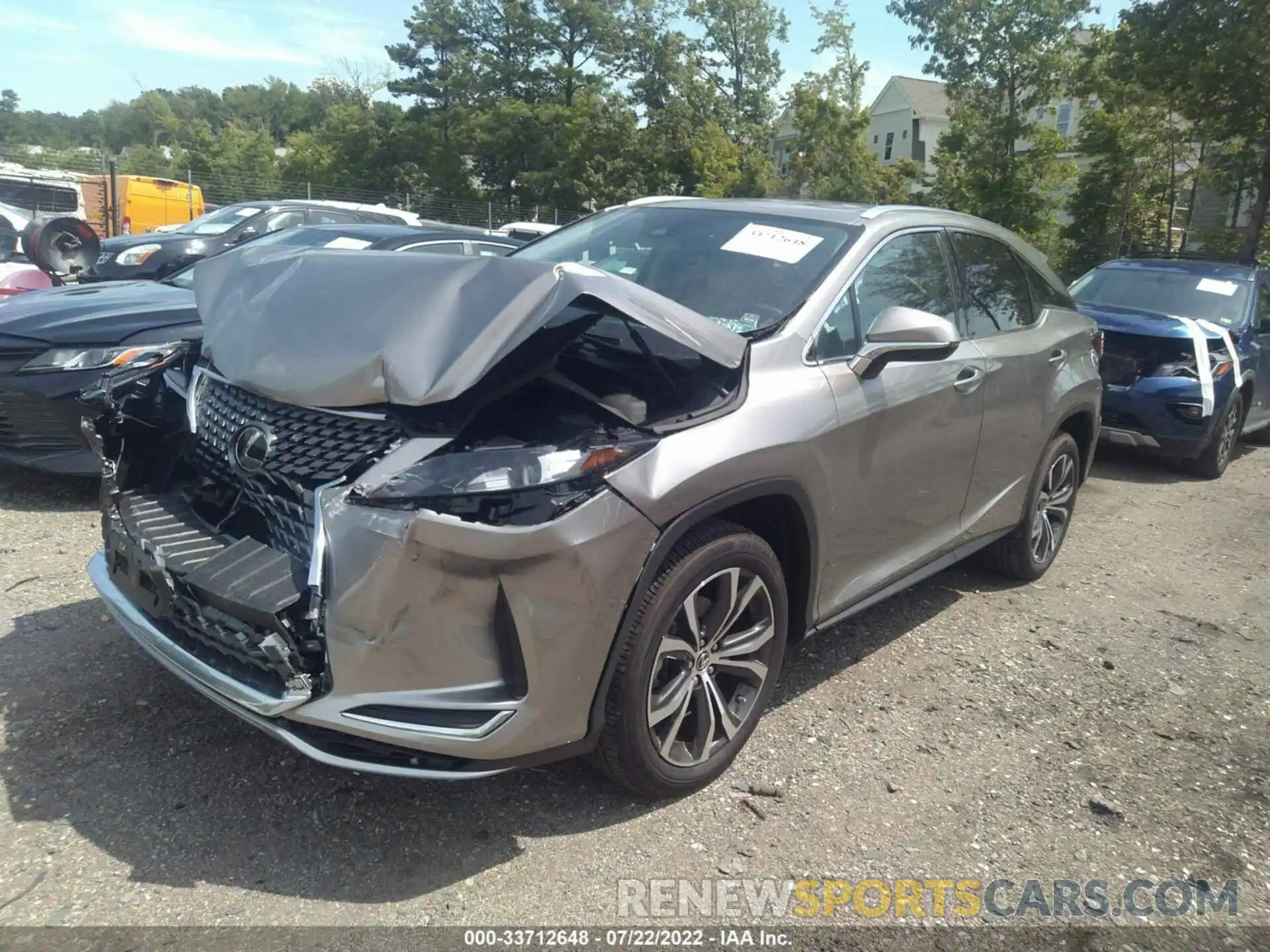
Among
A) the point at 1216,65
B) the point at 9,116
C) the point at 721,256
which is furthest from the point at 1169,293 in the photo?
the point at 9,116

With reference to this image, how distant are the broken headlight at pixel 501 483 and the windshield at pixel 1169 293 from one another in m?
7.35

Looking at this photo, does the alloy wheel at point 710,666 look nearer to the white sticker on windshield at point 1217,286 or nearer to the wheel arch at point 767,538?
the wheel arch at point 767,538

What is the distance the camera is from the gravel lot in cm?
252

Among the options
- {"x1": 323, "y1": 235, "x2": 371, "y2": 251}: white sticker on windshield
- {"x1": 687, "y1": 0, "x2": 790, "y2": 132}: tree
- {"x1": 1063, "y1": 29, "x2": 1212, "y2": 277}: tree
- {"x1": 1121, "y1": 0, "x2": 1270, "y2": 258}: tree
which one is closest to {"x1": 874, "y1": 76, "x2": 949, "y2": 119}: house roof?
{"x1": 687, "y1": 0, "x2": 790, "y2": 132}: tree

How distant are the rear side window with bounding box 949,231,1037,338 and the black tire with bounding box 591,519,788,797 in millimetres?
1816

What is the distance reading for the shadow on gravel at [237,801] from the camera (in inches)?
101

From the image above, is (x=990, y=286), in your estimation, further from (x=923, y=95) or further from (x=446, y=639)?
(x=923, y=95)

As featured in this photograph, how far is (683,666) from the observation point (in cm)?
288

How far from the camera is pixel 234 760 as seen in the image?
2994mm

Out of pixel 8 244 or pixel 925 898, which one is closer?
pixel 925 898

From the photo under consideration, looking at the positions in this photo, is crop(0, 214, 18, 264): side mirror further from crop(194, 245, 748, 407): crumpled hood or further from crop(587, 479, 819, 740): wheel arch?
crop(587, 479, 819, 740): wheel arch

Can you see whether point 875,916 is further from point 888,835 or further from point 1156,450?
point 1156,450

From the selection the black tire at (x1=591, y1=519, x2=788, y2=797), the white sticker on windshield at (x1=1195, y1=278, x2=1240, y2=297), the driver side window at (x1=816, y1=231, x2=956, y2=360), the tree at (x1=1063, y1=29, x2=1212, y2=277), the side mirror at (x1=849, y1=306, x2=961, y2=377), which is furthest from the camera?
the tree at (x1=1063, y1=29, x2=1212, y2=277)

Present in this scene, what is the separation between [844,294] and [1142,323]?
219 inches
